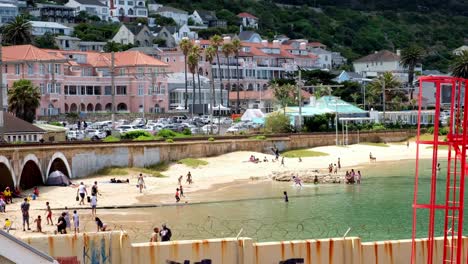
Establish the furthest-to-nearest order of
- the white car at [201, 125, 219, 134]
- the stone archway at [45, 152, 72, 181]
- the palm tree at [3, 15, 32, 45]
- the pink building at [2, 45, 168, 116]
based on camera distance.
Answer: the palm tree at [3, 15, 32, 45]
the pink building at [2, 45, 168, 116]
the white car at [201, 125, 219, 134]
the stone archway at [45, 152, 72, 181]

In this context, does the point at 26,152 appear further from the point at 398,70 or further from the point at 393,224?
the point at 398,70

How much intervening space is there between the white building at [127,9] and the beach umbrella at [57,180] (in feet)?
426

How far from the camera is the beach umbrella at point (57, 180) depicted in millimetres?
50625

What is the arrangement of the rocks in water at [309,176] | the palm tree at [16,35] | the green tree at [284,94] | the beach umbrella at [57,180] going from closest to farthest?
the beach umbrella at [57,180], the rocks in water at [309,176], the green tree at [284,94], the palm tree at [16,35]

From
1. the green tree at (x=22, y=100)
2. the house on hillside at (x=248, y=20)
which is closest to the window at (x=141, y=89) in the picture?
the green tree at (x=22, y=100)

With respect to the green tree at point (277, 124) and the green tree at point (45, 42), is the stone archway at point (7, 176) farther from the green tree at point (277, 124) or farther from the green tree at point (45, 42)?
the green tree at point (45, 42)

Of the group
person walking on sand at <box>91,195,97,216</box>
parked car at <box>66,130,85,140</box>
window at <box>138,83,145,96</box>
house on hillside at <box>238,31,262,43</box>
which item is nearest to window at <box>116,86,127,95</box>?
window at <box>138,83,145,96</box>

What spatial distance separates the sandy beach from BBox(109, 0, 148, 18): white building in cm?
10243

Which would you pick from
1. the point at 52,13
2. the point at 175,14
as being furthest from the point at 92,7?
the point at 175,14

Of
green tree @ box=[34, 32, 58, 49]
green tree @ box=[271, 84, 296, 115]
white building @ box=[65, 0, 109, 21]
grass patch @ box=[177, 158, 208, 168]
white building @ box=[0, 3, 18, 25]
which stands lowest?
grass patch @ box=[177, 158, 208, 168]

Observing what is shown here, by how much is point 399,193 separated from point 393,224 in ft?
49.1

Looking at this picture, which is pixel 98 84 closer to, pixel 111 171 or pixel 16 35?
pixel 16 35

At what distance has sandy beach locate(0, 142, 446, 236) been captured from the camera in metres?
42.7

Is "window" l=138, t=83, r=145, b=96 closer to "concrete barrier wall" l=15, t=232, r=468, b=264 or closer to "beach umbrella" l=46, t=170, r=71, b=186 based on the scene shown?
"beach umbrella" l=46, t=170, r=71, b=186
